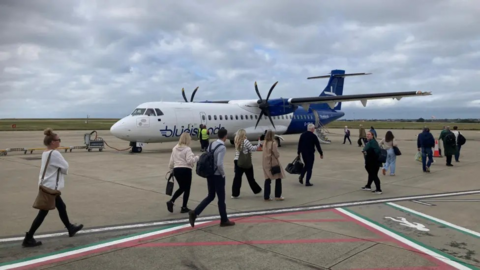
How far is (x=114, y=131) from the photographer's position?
57.3 feet

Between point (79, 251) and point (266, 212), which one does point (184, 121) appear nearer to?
point (266, 212)

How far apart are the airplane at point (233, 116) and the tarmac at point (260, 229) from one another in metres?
8.14

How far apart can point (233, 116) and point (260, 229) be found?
17354 millimetres

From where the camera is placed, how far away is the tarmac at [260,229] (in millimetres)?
4477

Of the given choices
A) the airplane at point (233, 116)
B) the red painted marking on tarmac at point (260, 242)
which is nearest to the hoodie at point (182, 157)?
the red painted marking on tarmac at point (260, 242)

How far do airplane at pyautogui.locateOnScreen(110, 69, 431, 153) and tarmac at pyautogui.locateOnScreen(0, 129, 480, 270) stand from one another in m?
8.14

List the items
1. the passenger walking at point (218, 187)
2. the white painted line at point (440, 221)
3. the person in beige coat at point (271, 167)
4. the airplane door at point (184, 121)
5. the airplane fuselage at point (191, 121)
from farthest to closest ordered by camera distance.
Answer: the airplane door at point (184, 121) → the airplane fuselage at point (191, 121) → the person in beige coat at point (271, 167) → the passenger walking at point (218, 187) → the white painted line at point (440, 221)

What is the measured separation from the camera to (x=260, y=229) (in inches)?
228

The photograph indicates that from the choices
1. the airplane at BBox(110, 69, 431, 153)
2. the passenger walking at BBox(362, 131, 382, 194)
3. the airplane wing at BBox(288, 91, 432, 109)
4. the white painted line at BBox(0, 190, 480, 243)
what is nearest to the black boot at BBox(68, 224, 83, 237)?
the white painted line at BBox(0, 190, 480, 243)

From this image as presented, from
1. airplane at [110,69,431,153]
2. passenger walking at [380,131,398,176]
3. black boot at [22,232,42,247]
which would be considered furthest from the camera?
airplane at [110,69,431,153]

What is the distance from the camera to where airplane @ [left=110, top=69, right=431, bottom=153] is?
59.7 feet

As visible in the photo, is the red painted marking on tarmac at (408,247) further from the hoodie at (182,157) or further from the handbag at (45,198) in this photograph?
the handbag at (45,198)

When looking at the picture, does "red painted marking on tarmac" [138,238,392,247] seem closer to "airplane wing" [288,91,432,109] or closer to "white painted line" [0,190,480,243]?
"white painted line" [0,190,480,243]

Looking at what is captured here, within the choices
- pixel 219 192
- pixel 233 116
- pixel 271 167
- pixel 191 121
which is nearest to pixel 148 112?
pixel 191 121
